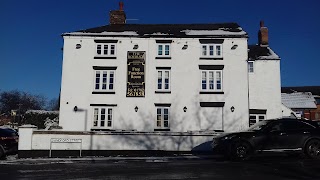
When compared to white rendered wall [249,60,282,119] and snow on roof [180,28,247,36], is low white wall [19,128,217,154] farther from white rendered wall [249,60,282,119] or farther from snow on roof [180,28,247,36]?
snow on roof [180,28,247,36]

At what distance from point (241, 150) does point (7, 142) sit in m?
12.1

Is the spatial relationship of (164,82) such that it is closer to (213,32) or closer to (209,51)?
(209,51)

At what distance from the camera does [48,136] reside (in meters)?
18.9

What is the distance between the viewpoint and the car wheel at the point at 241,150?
14078 millimetres

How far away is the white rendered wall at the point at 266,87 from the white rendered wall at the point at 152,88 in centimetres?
174

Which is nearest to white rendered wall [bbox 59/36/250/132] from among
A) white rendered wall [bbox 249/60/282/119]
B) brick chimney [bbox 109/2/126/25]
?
white rendered wall [bbox 249/60/282/119]

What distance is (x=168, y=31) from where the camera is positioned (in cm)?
2778

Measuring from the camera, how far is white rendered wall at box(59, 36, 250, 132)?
2572cm

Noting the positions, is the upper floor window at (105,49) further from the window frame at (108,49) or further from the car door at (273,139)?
Result: the car door at (273,139)

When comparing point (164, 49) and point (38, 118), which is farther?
point (38, 118)

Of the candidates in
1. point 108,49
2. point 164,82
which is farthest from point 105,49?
point 164,82

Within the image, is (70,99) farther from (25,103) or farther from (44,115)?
(25,103)

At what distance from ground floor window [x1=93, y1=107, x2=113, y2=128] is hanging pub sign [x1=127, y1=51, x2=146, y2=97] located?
6.77 feet

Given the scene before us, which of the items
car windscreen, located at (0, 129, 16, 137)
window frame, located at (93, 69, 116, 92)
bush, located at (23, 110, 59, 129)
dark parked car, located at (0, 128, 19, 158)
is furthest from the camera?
bush, located at (23, 110, 59, 129)
